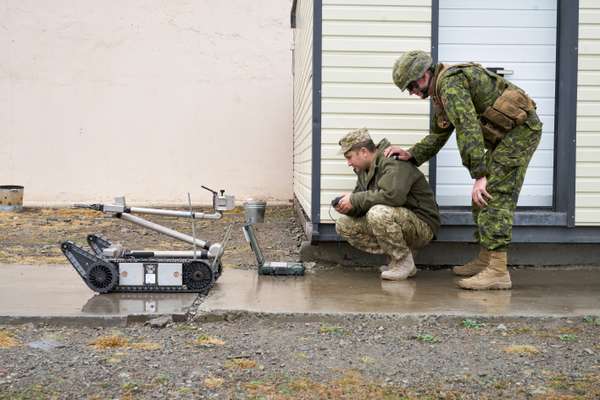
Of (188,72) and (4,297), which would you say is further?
(188,72)

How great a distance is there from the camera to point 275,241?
26.7ft

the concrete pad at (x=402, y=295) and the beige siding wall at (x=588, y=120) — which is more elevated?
the beige siding wall at (x=588, y=120)

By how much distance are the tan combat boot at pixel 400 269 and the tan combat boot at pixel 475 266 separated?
43cm

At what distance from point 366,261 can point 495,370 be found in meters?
2.72

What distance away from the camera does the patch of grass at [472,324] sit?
14.3 ft

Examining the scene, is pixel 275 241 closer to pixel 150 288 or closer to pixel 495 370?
pixel 150 288

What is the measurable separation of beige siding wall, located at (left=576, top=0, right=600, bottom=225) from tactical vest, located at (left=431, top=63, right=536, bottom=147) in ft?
3.89

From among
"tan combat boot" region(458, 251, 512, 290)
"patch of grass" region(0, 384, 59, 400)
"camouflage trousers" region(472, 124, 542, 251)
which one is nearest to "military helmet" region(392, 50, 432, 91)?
"camouflage trousers" region(472, 124, 542, 251)

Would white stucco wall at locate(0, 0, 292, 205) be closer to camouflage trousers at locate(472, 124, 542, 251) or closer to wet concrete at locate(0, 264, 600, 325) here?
wet concrete at locate(0, 264, 600, 325)

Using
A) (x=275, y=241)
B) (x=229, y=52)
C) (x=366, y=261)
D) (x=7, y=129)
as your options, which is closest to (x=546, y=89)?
(x=366, y=261)

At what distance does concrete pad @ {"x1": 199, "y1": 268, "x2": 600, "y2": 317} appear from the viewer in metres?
4.62

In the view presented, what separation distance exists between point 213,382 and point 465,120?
254 cm

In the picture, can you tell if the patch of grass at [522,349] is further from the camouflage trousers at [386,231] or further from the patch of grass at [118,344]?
the patch of grass at [118,344]

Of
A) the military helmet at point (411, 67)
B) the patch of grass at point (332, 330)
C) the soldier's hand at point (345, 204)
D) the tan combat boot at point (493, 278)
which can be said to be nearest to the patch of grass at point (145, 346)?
the patch of grass at point (332, 330)
